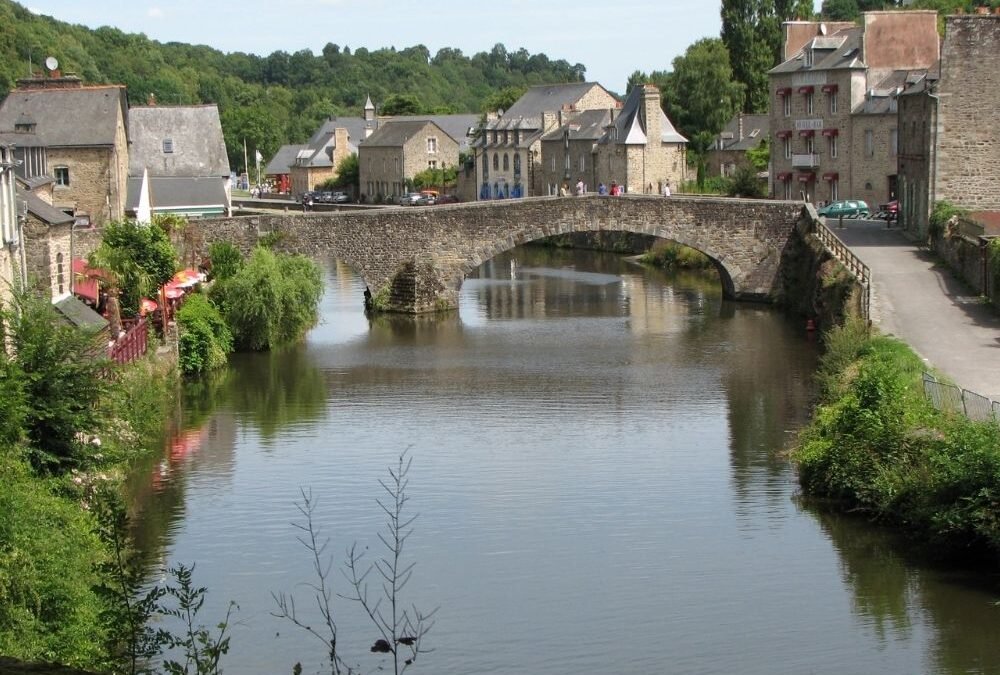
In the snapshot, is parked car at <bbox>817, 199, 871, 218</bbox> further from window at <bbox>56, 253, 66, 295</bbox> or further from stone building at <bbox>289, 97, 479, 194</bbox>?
stone building at <bbox>289, 97, 479, 194</bbox>

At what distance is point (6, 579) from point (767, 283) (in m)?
27.7

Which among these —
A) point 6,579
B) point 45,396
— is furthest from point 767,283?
point 6,579

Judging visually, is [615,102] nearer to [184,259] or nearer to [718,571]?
A: [184,259]

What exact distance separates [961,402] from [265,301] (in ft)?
55.0

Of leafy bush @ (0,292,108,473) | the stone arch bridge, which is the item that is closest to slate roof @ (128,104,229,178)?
the stone arch bridge

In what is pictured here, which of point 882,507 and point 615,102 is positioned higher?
point 615,102

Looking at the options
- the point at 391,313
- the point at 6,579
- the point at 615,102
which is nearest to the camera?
the point at 6,579

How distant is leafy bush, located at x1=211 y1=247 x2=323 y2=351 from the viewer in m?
31.0

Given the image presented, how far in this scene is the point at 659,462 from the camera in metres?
20.8

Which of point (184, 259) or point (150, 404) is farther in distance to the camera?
point (184, 259)

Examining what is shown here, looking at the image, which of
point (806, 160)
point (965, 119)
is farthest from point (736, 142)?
point (965, 119)

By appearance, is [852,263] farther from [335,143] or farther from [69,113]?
[335,143]

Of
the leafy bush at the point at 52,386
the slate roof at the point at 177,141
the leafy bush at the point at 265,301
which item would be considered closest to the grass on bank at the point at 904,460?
the leafy bush at the point at 52,386

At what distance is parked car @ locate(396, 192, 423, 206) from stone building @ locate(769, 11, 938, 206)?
2517 cm
